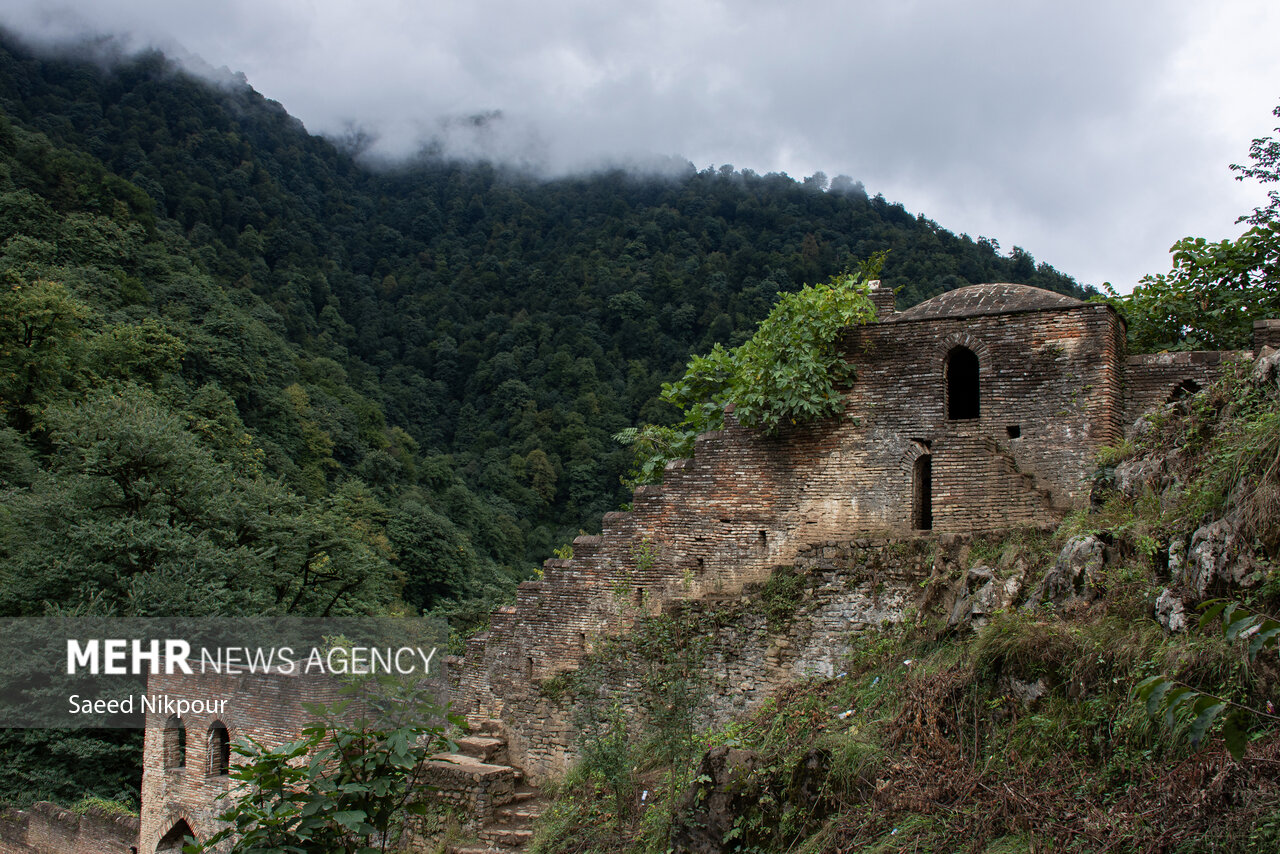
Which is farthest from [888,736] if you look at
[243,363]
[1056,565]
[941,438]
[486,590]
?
[243,363]

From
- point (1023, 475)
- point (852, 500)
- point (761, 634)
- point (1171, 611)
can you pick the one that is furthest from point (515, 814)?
point (1171, 611)

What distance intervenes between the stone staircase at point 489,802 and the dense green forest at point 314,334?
11.7m

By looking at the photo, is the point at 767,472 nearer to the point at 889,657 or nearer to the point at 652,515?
the point at 652,515

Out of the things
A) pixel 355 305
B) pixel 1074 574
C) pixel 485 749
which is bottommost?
pixel 485 749

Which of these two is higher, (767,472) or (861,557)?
(767,472)

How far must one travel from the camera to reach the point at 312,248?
72.2 metres

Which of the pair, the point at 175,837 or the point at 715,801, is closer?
the point at 715,801

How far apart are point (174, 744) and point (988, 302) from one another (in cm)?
1411

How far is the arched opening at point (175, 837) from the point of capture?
51.1ft

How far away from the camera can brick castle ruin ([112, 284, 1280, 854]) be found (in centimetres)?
1138

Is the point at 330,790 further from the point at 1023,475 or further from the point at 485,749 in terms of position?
the point at 1023,475

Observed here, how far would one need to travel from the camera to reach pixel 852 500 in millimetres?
12250

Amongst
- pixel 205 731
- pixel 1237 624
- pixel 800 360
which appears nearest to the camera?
pixel 1237 624

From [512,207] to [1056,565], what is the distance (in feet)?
255
